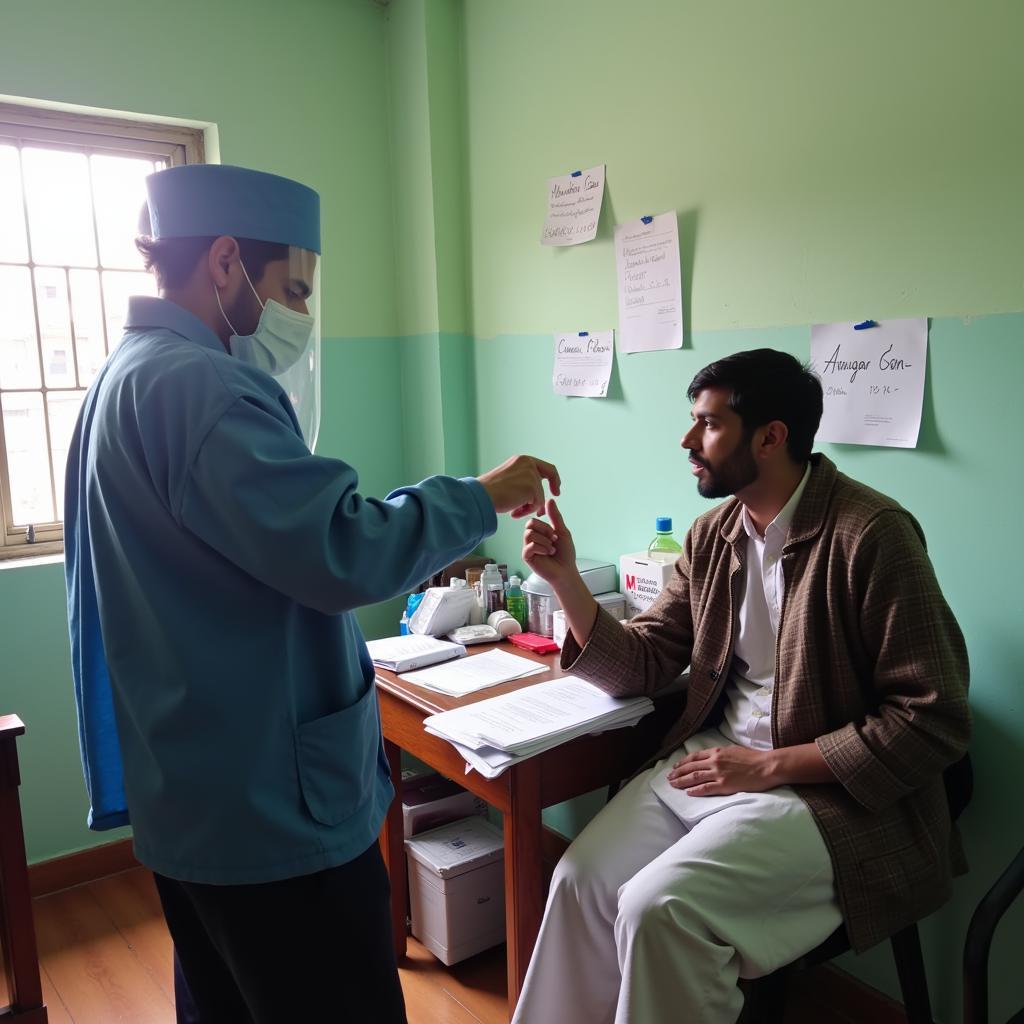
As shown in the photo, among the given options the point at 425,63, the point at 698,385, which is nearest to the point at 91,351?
the point at 425,63

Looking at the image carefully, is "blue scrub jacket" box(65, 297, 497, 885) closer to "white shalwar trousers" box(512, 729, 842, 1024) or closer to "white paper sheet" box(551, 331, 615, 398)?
"white shalwar trousers" box(512, 729, 842, 1024)

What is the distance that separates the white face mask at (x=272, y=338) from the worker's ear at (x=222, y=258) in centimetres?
1

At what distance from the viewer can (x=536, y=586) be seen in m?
2.32

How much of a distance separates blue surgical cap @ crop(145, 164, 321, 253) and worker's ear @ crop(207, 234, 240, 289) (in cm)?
1

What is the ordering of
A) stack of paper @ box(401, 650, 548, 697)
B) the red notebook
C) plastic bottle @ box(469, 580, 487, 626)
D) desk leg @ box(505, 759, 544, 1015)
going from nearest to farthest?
desk leg @ box(505, 759, 544, 1015), stack of paper @ box(401, 650, 548, 697), the red notebook, plastic bottle @ box(469, 580, 487, 626)

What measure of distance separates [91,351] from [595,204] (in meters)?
1.53

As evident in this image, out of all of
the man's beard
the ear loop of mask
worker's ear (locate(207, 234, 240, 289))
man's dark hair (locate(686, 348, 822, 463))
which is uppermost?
worker's ear (locate(207, 234, 240, 289))

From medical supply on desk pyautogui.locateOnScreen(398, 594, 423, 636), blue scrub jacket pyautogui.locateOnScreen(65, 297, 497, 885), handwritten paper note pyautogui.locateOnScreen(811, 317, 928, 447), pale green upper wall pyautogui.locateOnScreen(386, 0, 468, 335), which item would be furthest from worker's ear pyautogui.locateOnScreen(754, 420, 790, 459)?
pale green upper wall pyautogui.locateOnScreen(386, 0, 468, 335)

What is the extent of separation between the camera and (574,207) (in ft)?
7.71

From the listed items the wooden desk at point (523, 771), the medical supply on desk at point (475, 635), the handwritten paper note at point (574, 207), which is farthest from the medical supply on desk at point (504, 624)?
the handwritten paper note at point (574, 207)

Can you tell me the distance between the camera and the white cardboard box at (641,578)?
83.5 inches

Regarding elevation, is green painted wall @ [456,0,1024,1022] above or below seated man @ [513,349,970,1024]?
above

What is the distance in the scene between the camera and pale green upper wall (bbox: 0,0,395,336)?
7.63 ft

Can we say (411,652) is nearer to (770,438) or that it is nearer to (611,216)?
(770,438)
